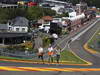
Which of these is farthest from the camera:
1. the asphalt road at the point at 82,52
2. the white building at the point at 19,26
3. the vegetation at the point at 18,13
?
the vegetation at the point at 18,13

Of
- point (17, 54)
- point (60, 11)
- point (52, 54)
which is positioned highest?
point (52, 54)

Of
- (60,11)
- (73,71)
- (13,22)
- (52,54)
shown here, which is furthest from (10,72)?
(60,11)

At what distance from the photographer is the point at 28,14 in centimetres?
10956

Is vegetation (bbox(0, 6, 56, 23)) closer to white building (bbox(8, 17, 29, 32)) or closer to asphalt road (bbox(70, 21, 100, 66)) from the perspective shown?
white building (bbox(8, 17, 29, 32))

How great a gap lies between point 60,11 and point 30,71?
128m

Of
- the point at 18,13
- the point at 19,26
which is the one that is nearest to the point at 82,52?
the point at 19,26

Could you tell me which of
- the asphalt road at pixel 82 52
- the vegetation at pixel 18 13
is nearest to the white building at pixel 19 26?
the vegetation at pixel 18 13

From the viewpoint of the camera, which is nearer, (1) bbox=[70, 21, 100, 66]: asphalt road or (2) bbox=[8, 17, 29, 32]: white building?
(1) bbox=[70, 21, 100, 66]: asphalt road

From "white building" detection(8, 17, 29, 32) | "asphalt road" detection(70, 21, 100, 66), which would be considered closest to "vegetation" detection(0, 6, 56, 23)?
"white building" detection(8, 17, 29, 32)

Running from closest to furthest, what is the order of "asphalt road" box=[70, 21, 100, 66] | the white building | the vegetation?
A: "asphalt road" box=[70, 21, 100, 66]
the white building
the vegetation

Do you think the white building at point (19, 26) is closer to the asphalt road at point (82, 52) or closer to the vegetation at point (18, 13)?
the vegetation at point (18, 13)

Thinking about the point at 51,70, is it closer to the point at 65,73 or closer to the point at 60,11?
the point at 65,73

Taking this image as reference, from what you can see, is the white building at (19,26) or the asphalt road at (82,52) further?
the white building at (19,26)

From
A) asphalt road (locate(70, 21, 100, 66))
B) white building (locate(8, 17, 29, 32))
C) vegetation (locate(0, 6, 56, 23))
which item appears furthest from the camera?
vegetation (locate(0, 6, 56, 23))
